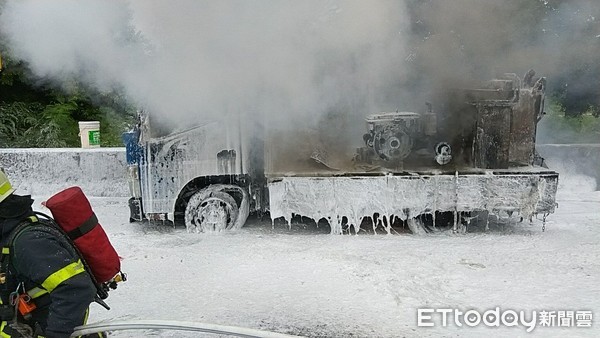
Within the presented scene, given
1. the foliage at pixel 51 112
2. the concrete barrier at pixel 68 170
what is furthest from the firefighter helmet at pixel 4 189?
the foliage at pixel 51 112

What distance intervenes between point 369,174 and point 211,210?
2.23 metres

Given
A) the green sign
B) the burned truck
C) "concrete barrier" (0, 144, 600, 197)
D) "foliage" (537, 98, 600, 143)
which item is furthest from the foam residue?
A: "foliage" (537, 98, 600, 143)

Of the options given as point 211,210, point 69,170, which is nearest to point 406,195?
point 211,210

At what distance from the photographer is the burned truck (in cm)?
660

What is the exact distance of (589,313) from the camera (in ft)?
14.3

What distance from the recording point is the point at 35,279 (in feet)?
7.86

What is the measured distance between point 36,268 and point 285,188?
439 cm

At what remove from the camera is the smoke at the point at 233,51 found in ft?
23.3

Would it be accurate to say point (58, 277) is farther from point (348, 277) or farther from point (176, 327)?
point (348, 277)

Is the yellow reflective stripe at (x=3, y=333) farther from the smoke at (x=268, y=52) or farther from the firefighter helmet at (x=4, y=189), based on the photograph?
the smoke at (x=268, y=52)

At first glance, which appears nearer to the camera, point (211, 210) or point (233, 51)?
point (211, 210)

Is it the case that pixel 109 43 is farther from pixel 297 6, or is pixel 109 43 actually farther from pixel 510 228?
pixel 510 228

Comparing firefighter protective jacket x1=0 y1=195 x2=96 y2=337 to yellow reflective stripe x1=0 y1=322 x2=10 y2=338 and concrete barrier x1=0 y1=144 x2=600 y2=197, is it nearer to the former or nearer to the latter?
yellow reflective stripe x1=0 y1=322 x2=10 y2=338

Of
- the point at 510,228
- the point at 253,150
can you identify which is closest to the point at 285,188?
the point at 253,150
